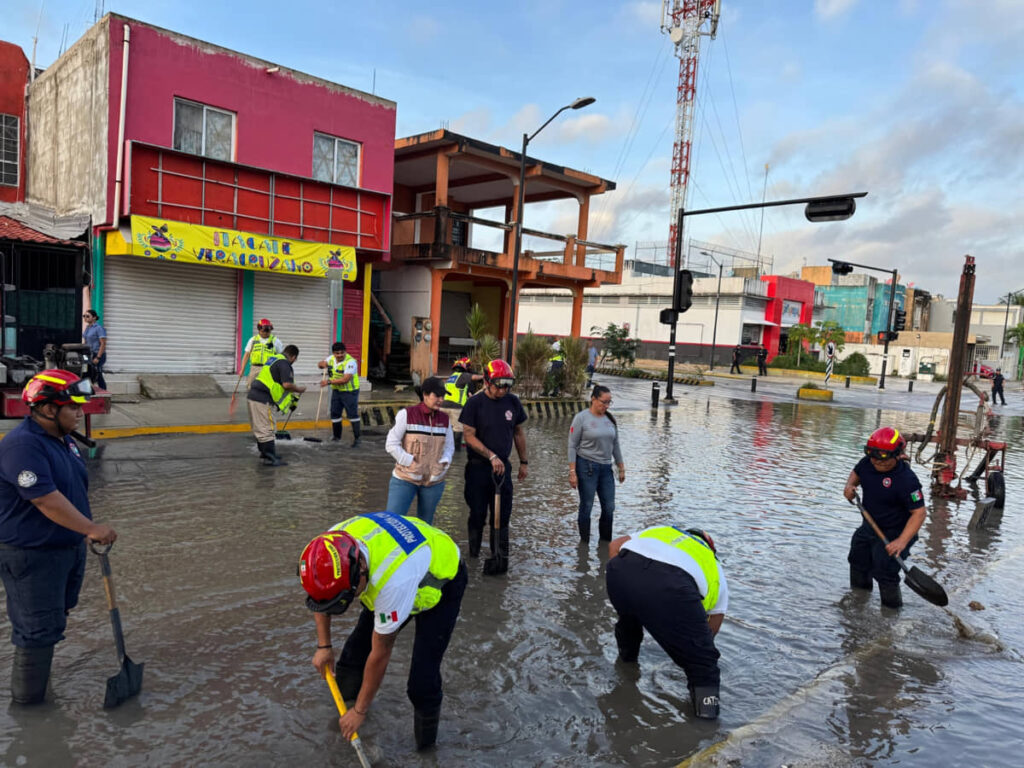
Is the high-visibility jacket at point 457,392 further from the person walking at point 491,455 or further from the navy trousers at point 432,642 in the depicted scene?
the navy trousers at point 432,642

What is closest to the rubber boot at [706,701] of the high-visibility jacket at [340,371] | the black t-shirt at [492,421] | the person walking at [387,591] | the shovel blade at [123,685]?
the person walking at [387,591]

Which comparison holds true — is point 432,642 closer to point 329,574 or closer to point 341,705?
point 341,705

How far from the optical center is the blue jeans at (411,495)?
18.5 ft

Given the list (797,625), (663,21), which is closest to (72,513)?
(797,625)

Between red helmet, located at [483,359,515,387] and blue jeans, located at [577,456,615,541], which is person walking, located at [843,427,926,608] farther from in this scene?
red helmet, located at [483,359,515,387]

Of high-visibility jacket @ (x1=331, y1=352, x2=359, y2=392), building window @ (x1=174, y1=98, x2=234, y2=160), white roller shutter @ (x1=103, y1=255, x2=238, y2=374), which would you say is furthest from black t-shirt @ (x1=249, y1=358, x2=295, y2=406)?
building window @ (x1=174, y1=98, x2=234, y2=160)

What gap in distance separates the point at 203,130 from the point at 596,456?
1352 centimetres

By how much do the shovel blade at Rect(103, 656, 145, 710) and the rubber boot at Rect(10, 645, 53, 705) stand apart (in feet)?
1.00

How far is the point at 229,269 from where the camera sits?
55.1 feet

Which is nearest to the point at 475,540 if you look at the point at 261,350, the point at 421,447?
the point at 421,447

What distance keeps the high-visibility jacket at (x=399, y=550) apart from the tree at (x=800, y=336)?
51.7 m

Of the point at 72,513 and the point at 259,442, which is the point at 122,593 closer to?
the point at 72,513

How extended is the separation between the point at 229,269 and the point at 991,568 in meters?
15.9

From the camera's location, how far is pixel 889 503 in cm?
569
